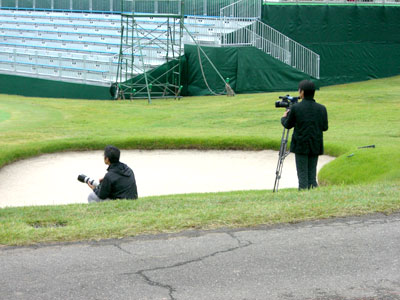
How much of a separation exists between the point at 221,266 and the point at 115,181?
321 centimetres

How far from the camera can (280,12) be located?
30.2 meters

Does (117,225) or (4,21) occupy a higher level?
(4,21)

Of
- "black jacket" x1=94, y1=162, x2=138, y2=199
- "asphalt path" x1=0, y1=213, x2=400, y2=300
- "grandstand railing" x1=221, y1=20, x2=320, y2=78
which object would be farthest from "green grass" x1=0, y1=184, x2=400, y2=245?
"grandstand railing" x1=221, y1=20, x2=320, y2=78

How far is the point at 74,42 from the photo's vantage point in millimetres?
34375

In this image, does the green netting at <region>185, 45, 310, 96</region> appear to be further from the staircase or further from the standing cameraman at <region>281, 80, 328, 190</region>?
the standing cameraman at <region>281, 80, 328, 190</region>

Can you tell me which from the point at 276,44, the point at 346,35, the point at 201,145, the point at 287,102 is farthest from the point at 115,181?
the point at 346,35

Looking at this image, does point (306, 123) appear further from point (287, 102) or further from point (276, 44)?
point (276, 44)

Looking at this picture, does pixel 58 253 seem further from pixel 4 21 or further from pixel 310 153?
pixel 4 21

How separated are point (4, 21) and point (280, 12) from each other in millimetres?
18062

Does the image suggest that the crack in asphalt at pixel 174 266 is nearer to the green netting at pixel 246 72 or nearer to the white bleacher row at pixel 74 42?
the white bleacher row at pixel 74 42

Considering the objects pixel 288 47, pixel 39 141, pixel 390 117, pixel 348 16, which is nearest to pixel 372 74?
pixel 348 16

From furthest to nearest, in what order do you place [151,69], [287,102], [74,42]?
[74,42] → [151,69] → [287,102]

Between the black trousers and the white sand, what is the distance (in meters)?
3.69

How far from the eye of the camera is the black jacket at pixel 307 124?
8.60 m
